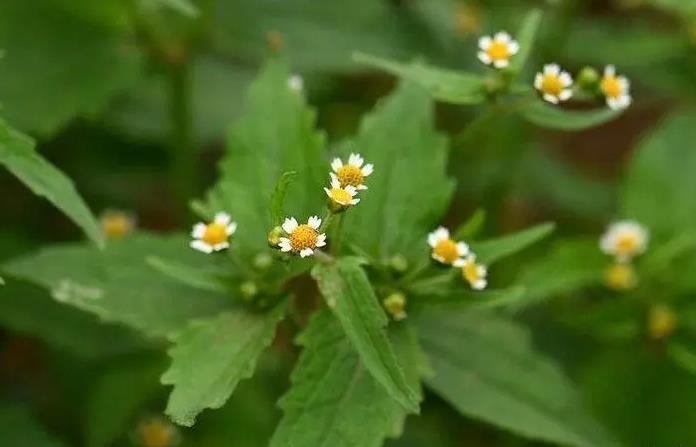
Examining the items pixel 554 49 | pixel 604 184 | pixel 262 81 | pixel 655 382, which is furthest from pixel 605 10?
pixel 262 81

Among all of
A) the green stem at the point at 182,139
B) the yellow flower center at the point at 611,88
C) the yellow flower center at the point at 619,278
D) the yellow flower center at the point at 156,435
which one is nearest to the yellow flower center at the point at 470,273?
the yellow flower center at the point at 611,88

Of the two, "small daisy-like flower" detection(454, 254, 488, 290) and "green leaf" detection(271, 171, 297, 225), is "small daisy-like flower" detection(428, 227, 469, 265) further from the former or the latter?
"green leaf" detection(271, 171, 297, 225)

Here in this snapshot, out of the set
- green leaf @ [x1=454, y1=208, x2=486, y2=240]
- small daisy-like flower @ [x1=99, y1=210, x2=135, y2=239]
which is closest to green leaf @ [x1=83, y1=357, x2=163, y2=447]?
small daisy-like flower @ [x1=99, y1=210, x2=135, y2=239]

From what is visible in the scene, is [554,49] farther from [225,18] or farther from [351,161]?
[351,161]

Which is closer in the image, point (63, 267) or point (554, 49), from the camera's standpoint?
point (63, 267)

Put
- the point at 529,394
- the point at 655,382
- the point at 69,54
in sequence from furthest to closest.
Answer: the point at 69,54 < the point at 655,382 < the point at 529,394

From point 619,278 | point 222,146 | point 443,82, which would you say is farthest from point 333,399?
point 222,146
